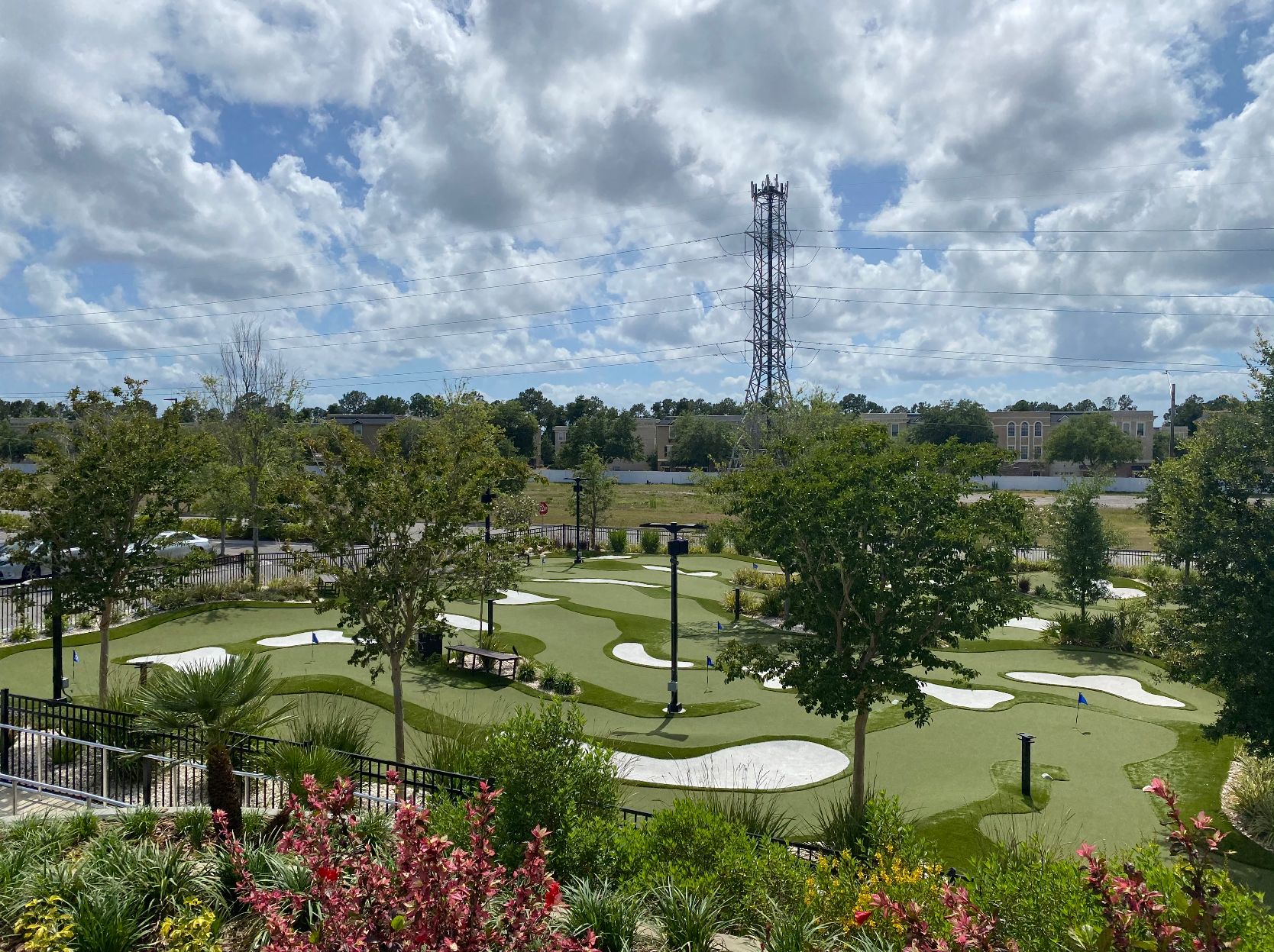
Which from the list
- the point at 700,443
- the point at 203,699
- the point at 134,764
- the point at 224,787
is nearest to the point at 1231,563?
the point at 224,787

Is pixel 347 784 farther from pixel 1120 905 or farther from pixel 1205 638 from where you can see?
pixel 1205 638

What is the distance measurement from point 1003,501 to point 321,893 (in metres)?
9.19

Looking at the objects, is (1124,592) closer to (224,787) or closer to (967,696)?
(967,696)

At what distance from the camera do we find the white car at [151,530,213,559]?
14469 millimetres

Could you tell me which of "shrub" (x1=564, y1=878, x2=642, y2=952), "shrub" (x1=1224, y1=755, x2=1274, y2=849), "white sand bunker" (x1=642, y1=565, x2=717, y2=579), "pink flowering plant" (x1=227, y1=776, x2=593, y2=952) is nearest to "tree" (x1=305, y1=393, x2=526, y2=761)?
"shrub" (x1=564, y1=878, x2=642, y2=952)

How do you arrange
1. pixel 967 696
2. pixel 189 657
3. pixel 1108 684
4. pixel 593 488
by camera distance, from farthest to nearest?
pixel 593 488 → pixel 189 657 → pixel 1108 684 → pixel 967 696

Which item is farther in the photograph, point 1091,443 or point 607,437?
point 607,437

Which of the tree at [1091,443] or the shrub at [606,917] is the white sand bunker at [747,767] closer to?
the shrub at [606,917]

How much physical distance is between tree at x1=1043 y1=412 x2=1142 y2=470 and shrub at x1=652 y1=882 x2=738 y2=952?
94.2 metres

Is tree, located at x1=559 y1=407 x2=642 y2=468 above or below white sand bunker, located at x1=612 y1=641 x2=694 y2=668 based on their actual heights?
above

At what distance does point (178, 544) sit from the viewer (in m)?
27.8

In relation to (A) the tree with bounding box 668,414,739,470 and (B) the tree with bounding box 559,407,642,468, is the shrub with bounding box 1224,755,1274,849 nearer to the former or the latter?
(A) the tree with bounding box 668,414,739,470

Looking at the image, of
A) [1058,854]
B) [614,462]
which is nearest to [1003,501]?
[1058,854]

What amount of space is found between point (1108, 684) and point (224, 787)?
17159mm
